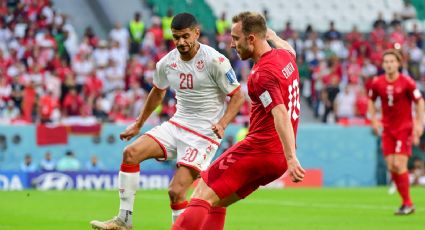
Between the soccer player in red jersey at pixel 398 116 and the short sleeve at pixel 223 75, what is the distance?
534cm

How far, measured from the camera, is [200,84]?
1107cm

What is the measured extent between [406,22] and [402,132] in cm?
1918

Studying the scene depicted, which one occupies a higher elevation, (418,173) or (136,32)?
(136,32)

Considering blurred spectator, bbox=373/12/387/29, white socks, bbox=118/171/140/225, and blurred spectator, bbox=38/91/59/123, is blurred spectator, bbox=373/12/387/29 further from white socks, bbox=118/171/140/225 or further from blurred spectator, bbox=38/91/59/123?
white socks, bbox=118/171/140/225

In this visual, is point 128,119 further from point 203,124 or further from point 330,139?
point 203,124

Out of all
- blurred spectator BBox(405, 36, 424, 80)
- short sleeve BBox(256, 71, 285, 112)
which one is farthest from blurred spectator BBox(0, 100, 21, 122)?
short sleeve BBox(256, 71, 285, 112)

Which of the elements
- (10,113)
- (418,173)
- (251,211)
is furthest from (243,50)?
(418,173)

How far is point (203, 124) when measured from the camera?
1115cm

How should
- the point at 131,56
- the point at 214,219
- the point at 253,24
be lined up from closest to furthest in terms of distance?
1. the point at 253,24
2. the point at 214,219
3. the point at 131,56

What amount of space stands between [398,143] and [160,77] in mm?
5768

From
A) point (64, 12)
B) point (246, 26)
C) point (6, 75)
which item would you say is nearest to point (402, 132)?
point (246, 26)

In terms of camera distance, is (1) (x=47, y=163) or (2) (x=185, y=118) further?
(1) (x=47, y=163)

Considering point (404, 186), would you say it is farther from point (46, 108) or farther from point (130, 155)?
point (46, 108)

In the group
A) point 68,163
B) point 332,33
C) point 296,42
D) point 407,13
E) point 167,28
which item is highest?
point 407,13
